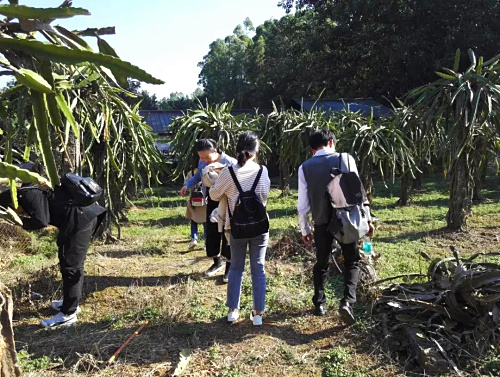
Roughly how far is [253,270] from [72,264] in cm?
169

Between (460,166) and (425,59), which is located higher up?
(425,59)

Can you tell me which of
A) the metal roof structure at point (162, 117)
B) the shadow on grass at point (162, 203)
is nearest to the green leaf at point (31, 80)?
the shadow on grass at point (162, 203)

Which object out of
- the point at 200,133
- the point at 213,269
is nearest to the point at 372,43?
the point at 200,133

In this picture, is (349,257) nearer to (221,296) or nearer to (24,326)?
(221,296)

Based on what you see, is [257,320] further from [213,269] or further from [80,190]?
[80,190]

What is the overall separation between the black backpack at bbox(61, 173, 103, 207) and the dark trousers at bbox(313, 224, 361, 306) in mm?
2102

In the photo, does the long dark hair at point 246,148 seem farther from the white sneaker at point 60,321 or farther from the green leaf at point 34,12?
the green leaf at point 34,12

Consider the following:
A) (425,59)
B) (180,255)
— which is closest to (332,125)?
(180,255)

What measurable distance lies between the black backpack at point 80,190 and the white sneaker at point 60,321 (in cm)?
106

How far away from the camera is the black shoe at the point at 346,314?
13.7 ft

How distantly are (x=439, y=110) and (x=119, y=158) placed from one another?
196 inches

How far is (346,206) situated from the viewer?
434 cm

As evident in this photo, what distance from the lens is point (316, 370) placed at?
12.1ft

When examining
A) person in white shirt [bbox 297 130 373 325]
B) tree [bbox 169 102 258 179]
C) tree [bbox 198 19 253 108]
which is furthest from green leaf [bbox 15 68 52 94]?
tree [bbox 198 19 253 108]
